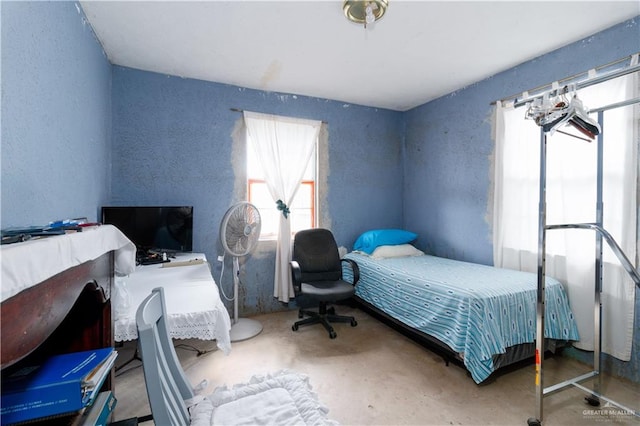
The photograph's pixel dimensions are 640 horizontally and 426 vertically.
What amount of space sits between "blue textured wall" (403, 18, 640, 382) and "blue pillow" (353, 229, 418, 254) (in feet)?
1.28

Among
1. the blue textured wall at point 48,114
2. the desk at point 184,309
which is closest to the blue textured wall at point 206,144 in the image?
the blue textured wall at point 48,114

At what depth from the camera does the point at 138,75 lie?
278cm

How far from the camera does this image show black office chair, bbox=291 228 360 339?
2.87m

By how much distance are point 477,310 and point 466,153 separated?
6.34 feet

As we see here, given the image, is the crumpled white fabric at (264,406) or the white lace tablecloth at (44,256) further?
the crumpled white fabric at (264,406)

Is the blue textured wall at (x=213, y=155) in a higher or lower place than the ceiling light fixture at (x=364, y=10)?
lower

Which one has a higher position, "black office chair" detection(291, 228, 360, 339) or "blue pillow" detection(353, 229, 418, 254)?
"blue pillow" detection(353, 229, 418, 254)

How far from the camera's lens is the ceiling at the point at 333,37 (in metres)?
1.91

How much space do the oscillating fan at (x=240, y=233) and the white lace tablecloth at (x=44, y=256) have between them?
1.56m

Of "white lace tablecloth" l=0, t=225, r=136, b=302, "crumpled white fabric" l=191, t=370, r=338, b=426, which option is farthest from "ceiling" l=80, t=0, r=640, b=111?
"crumpled white fabric" l=191, t=370, r=338, b=426

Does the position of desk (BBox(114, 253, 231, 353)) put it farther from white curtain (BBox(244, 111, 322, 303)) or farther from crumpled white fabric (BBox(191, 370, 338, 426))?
white curtain (BBox(244, 111, 322, 303))

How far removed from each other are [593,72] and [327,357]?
10.1ft

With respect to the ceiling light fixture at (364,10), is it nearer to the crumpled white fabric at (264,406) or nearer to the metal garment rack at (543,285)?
the metal garment rack at (543,285)

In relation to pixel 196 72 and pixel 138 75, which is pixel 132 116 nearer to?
pixel 138 75
